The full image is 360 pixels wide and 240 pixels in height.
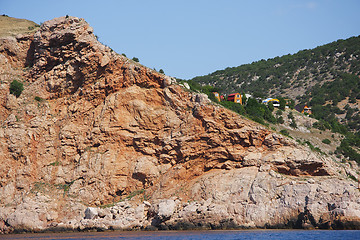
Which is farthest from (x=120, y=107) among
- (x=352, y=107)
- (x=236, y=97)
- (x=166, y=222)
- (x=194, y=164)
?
(x=352, y=107)

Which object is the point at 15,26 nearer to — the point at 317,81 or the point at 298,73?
the point at 317,81

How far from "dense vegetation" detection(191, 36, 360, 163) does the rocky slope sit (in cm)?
3476

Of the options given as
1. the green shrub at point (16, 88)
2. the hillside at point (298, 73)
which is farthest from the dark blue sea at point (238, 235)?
the hillside at point (298, 73)

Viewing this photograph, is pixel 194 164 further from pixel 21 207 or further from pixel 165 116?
pixel 21 207

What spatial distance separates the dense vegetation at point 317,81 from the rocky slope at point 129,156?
114 ft

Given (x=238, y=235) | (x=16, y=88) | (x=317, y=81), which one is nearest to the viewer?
(x=238, y=235)

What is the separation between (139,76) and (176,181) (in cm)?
1070

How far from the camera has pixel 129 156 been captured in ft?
139

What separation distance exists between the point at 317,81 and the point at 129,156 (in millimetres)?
69232

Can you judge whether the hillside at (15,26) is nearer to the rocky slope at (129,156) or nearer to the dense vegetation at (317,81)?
the rocky slope at (129,156)

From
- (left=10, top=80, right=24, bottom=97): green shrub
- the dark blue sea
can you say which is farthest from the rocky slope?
the dark blue sea

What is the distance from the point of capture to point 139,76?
→ 44.5 meters

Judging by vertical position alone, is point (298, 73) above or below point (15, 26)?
above

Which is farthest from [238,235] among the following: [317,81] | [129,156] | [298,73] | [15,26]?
[298,73]
